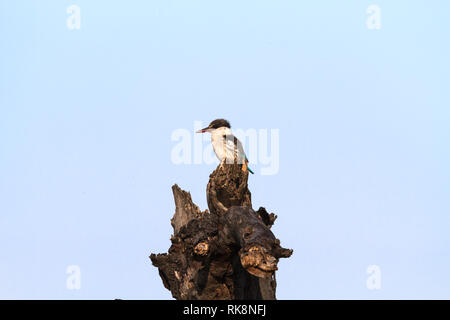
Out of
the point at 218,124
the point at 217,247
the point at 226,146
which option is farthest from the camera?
the point at 218,124

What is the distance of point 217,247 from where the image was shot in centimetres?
1011

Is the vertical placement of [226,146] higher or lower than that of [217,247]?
higher

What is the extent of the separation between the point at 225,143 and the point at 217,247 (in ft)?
9.48

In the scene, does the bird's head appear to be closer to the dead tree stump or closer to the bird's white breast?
the bird's white breast

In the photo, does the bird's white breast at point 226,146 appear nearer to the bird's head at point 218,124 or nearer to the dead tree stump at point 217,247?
the bird's head at point 218,124

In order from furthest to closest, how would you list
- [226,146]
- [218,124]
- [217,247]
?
[218,124] < [226,146] < [217,247]

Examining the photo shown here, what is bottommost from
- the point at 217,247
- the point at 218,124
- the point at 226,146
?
the point at 217,247

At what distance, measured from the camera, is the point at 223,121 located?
41.3ft

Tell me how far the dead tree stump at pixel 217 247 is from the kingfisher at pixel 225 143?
2.97 feet

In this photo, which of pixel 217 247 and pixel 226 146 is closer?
pixel 217 247

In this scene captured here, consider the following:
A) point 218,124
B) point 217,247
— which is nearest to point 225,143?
point 218,124

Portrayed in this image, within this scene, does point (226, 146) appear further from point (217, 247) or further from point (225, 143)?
point (217, 247)
